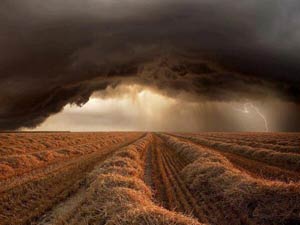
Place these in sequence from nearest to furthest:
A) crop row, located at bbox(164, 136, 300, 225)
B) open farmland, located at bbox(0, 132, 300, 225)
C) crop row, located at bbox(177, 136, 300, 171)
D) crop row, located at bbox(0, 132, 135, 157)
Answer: open farmland, located at bbox(0, 132, 300, 225) < crop row, located at bbox(164, 136, 300, 225) < crop row, located at bbox(177, 136, 300, 171) < crop row, located at bbox(0, 132, 135, 157)

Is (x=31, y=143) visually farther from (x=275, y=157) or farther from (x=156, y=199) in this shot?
(x=156, y=199)

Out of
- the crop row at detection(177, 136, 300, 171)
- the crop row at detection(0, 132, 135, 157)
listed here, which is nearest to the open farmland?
the crop row at detection(177, 136, 300, 171)

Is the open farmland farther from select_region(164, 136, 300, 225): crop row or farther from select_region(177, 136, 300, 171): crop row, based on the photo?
select_region(177, 136, 300, 171): crop row

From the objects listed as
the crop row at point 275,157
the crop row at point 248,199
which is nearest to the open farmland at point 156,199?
the crop row at point 248,199

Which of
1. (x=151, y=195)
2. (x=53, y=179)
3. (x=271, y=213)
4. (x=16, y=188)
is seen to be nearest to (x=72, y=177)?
(x=53, y=179)

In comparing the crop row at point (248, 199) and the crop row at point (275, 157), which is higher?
the crop row at point (275, 157)

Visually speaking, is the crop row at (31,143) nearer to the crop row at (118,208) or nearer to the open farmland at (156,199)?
the open farmland at (156,199)

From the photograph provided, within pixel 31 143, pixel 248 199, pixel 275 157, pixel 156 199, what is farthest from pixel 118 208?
pixel 31 143

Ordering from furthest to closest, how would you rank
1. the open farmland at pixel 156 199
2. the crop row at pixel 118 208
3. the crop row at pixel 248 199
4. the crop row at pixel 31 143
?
the crop row at pixel 31 143
the crop row at pixel 248 199
the open farmland at pixel 156 199
the crop row at pixel 118 208

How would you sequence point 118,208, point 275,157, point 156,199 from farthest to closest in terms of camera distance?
point 275,157, point 156,199, point 118,208

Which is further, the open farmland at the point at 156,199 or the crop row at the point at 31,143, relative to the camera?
the crop row at the point at 31,143

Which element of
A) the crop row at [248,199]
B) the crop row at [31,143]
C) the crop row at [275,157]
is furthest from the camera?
the crop row at [31,143]

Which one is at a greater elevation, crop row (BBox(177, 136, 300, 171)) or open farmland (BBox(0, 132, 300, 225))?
crop row (BBox(177, 136, 300, 171))

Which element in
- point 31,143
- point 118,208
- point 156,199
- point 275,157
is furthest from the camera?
point 31,143
